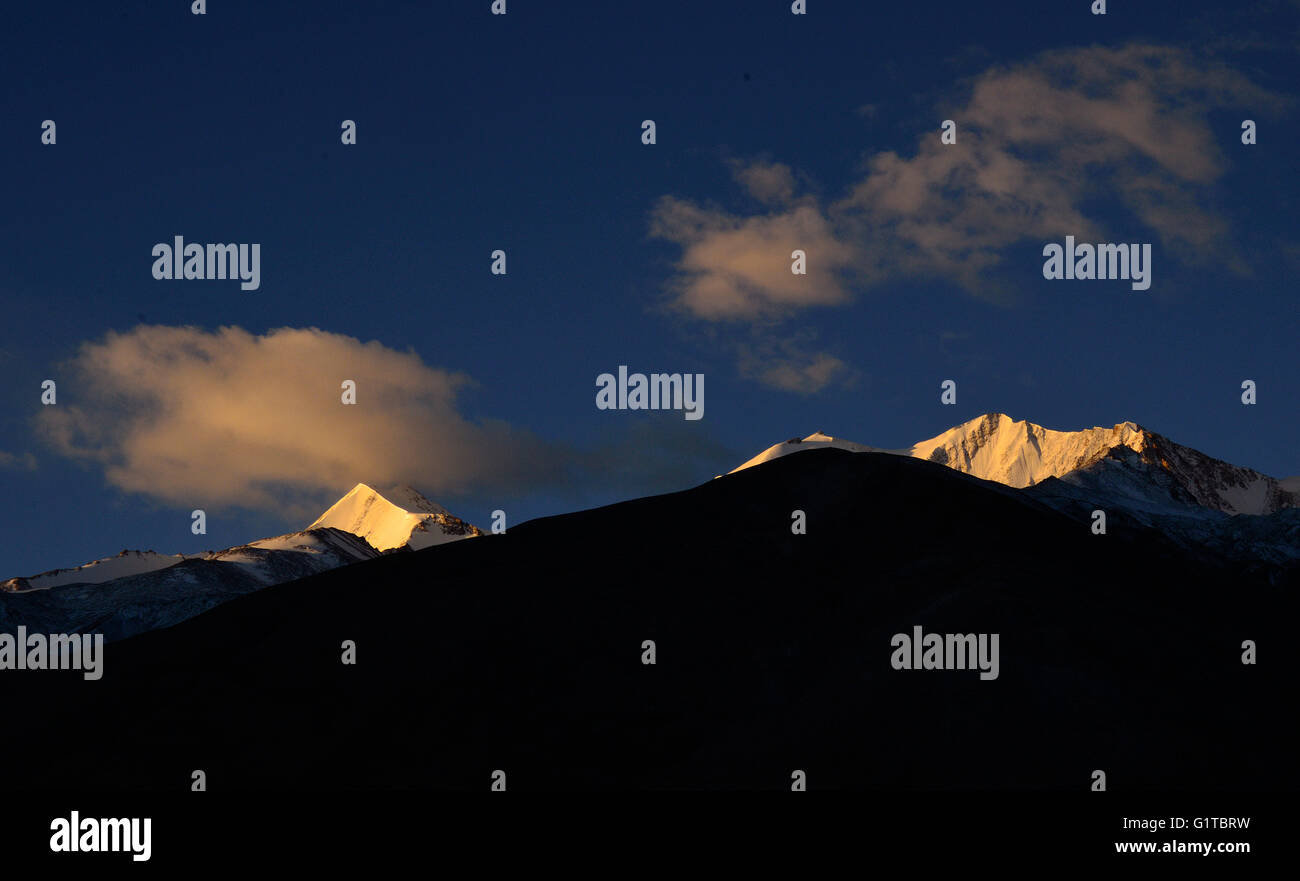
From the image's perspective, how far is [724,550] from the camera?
109m

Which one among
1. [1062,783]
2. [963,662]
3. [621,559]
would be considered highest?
[621,559]

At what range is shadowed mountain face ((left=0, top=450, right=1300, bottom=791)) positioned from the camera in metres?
71.0

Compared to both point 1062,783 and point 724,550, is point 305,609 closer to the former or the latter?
point 724,550

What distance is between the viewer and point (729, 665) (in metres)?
90.9

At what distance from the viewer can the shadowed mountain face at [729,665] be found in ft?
233

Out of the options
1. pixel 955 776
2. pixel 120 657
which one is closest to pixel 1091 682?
pixel 955 776

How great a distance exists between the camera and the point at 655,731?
8469 centimetres
